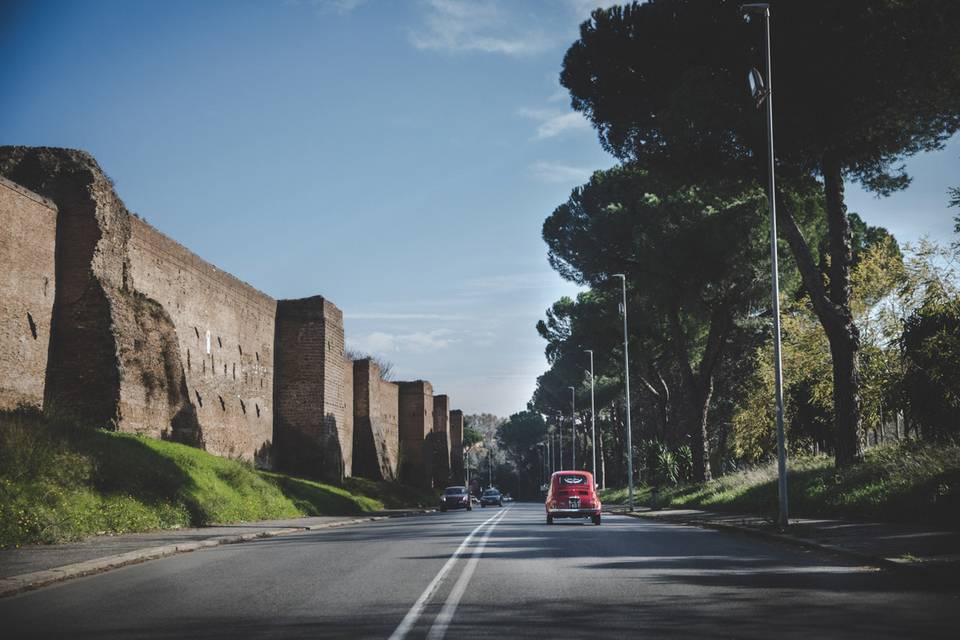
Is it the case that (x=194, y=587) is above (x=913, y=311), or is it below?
below

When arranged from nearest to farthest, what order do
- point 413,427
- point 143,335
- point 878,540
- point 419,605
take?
point 419,605, point 878,540, point 143,335, point 413,427

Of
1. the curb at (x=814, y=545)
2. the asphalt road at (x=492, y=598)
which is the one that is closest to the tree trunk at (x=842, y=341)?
the curb at (x=814, y=545)

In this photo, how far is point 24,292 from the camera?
2266cm

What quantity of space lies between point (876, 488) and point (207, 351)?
72.7 feet

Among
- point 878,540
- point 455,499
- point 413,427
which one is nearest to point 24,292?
point 878,540

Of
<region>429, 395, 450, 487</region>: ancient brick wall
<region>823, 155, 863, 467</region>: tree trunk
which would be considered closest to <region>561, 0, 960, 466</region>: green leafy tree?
<region>823, 155, 863, 467</region>: tree trunk

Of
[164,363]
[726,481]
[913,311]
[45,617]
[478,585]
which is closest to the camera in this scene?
[45,617]

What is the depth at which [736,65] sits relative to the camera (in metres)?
25.6

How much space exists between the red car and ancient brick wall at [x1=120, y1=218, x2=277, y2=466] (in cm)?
1111

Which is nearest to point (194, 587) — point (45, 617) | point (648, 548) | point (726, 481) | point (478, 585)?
point (45, 617)

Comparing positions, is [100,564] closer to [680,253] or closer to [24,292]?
[24,292]

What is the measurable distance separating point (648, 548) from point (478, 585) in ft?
18.9

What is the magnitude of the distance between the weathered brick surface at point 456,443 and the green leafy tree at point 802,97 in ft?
237

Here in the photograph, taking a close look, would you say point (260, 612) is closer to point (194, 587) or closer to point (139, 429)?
point (194, 587)
